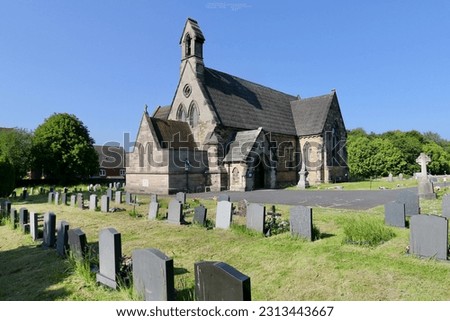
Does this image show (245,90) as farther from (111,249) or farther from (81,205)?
(111,249)

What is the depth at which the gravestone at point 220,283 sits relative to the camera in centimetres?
377

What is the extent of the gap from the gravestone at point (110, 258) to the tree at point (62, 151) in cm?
4365

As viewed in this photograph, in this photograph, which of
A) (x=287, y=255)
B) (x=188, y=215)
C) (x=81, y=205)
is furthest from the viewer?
(x=81, y=205)

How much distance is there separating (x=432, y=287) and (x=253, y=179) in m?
Answer: 23.1

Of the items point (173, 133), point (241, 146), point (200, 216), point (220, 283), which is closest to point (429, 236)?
point (220, 283)

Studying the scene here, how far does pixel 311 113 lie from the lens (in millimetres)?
38000

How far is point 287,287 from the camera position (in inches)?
224

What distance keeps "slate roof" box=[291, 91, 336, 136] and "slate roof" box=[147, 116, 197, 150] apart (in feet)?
48.7

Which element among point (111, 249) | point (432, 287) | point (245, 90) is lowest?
point (432, 287)

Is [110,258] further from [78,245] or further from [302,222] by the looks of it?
[302,222]

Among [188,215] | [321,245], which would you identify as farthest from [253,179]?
[321,245]

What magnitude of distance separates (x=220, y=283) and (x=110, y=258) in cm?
330

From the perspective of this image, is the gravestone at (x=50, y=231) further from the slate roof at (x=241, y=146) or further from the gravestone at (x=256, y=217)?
the slate roof at (x=241, y=146)

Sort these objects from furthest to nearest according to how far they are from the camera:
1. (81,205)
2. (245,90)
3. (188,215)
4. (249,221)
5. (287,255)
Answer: (245,90), (81,205), (188,215), (249,221), (287,255)
